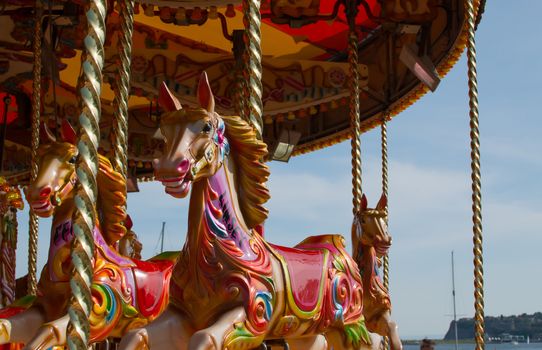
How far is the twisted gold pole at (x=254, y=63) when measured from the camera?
345cm

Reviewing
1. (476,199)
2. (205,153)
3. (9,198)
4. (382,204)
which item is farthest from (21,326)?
(9,198)

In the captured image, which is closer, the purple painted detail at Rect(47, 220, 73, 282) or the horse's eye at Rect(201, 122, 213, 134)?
the horse's eye at Rect(201, 122, 213, 134)

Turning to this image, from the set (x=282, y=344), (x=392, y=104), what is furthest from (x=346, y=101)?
(x=282, y=344)

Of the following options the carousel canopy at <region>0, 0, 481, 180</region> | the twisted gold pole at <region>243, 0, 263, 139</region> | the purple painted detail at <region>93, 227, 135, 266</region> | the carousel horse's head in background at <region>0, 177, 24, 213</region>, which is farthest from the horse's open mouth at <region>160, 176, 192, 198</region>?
the carousel horse's head in background at <region>0, 177, 24, 213</region>

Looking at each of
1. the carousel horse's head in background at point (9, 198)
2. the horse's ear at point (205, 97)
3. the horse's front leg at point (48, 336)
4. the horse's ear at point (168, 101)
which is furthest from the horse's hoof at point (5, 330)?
the carousel horse's head in background at point (9, 198)

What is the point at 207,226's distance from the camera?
3293 mm

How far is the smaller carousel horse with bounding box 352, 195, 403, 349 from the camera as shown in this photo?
5855mm

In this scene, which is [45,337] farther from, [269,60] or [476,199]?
[269,60]

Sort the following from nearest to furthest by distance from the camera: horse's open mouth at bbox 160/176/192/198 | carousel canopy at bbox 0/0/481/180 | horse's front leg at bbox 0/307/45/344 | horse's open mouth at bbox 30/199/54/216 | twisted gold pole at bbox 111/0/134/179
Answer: horse's open mouth at bbox 160/176/192/198
horse's open mouth at bbox 30/199/54/216
horse's front leg at bbox 0/307/45/344
twisted gold pole at bbox 111/0/134/179
carousel canopy at bbox 0/0/481/180

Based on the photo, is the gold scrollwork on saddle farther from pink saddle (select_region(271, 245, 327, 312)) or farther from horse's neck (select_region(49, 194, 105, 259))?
horse's neck (select_region(49, 194, 105, 259))

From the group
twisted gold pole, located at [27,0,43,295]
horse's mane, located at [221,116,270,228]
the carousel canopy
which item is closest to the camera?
horse's mane, located at [221,116,270,228]

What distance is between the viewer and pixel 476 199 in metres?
4.75

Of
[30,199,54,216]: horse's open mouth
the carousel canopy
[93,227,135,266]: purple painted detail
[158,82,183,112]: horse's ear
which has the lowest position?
[93,227,135,266]: purple painted detail

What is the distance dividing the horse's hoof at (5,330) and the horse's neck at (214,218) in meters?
1.29
